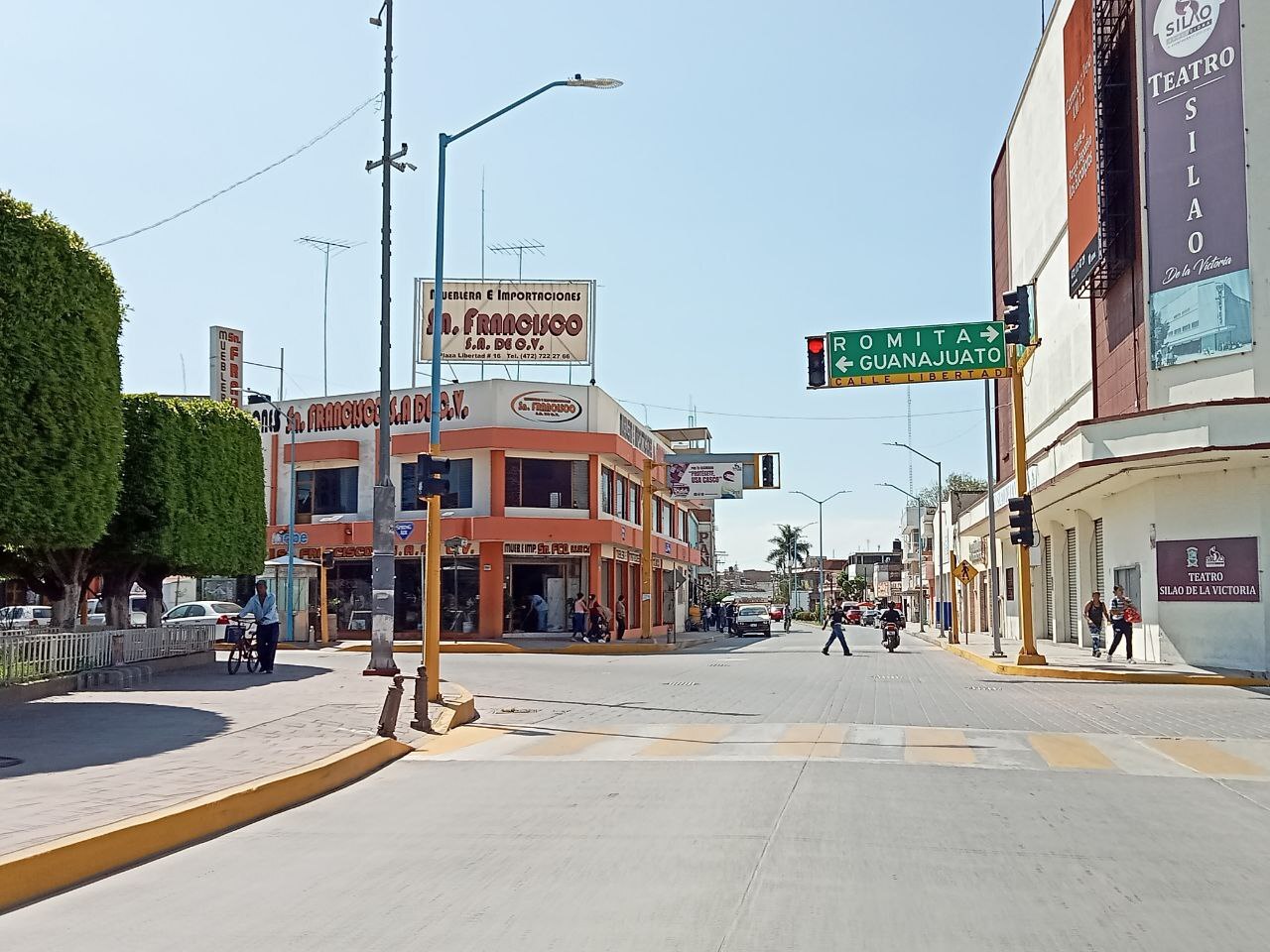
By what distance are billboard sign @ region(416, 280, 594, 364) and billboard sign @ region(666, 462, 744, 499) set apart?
19.1ft

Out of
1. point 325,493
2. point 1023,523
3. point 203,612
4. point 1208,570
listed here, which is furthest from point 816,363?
point 325,493

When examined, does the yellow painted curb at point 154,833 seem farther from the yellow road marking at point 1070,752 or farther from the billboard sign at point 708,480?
the billboard sign at point 708,480

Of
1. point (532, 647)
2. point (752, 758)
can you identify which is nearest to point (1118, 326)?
point (532, 647)

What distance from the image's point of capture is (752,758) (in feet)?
41.2

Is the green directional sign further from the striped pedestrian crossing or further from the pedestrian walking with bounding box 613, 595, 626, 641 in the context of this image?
the pedestrian walking with bounding box 613, 595, 626, 641

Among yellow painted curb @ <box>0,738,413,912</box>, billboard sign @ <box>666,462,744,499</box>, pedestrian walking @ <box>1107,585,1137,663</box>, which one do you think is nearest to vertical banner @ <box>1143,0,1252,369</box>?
pedestrian walking @ <box>1107,585,1137,663</box>

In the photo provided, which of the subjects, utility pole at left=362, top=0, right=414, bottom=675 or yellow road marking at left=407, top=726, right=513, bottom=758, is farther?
utility pole at left=362, top=0, right=414, bottom=675

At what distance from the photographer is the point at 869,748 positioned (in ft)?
43.9

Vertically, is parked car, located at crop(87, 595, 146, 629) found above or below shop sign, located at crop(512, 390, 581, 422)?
below

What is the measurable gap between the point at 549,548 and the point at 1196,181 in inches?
942

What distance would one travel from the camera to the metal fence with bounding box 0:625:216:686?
1745 centimetres

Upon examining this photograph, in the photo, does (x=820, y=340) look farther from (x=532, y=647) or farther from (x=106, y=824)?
(x=106, y=824)

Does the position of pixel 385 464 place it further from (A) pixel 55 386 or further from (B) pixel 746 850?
(B) pixel 746 850

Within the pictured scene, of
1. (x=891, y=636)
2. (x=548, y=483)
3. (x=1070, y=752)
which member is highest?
(x=548, y=483)
